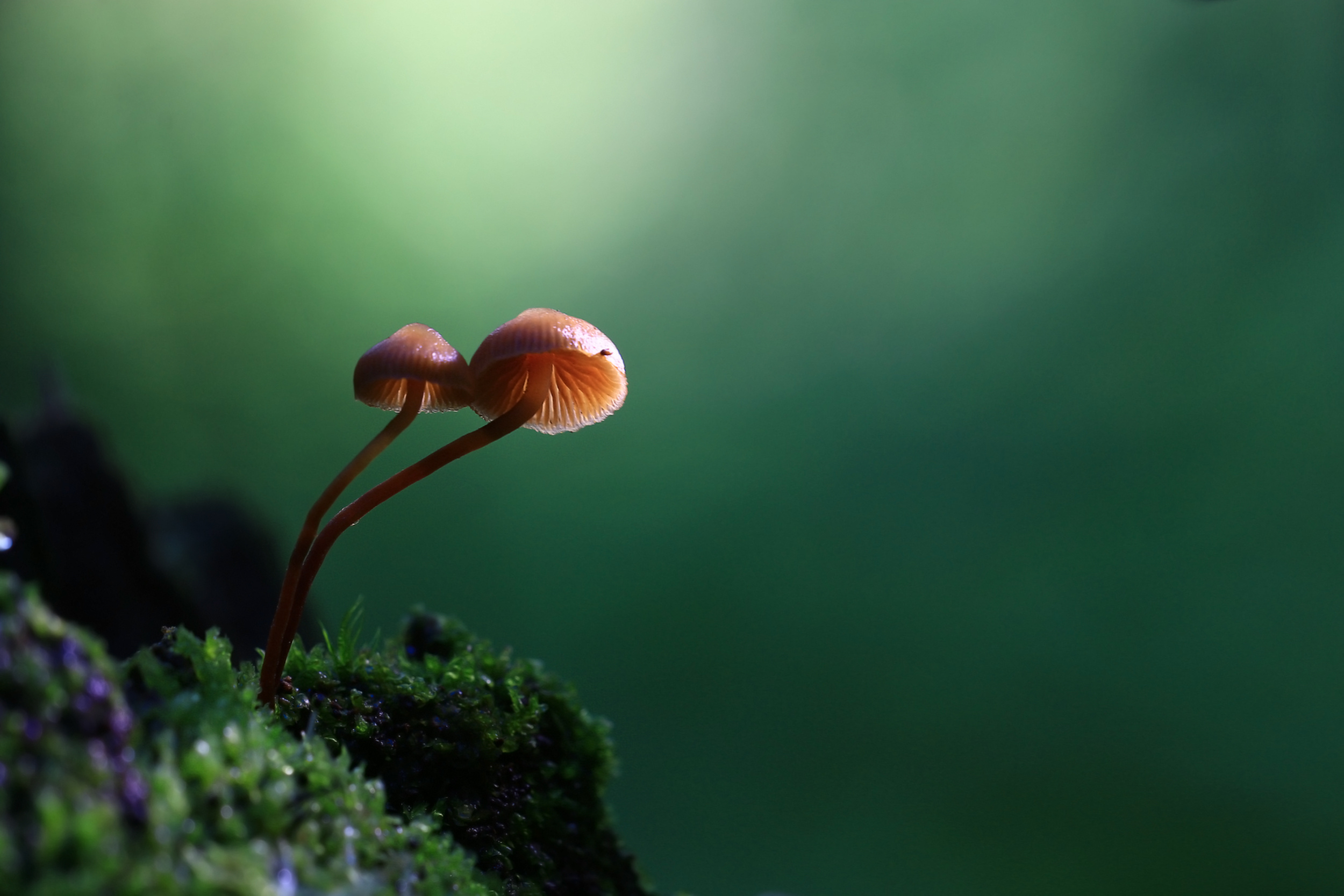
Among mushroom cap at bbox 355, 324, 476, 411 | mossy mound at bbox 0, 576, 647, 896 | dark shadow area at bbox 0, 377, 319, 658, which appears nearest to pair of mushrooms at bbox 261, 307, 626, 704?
mushroom cap at bbox 355, 324, 476, 411

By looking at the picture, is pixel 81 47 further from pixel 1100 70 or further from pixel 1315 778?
pixel 1315 778

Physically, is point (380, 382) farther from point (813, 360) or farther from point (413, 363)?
point (813, 360)

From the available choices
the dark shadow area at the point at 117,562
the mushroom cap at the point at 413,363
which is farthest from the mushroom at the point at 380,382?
the dark shadow area at the point at 117,562

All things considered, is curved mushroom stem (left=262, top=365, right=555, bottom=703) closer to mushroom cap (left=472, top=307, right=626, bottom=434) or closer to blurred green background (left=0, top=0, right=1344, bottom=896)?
mushroom cap (left=472, top=307, right=626, bottom=434)

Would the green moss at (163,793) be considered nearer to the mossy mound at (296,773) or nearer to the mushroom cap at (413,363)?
the mossy mound at (296,773)

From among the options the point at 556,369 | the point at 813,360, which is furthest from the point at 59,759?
the point at 813,360

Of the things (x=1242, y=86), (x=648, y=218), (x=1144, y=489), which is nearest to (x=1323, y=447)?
(x=1144, y=489)
